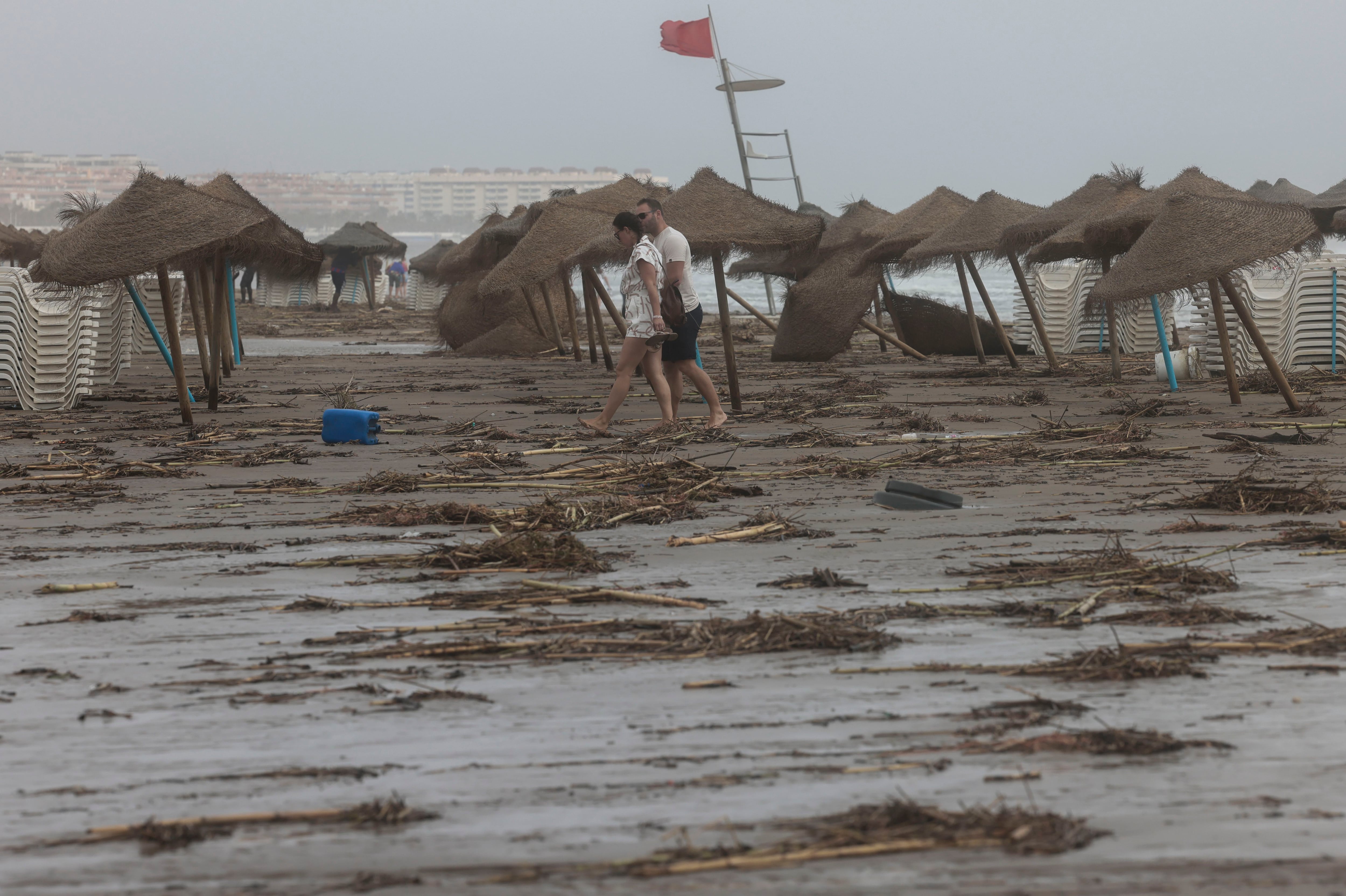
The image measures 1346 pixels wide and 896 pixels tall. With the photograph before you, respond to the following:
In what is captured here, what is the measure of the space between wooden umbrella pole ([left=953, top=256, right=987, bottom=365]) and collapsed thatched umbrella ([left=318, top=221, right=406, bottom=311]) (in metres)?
22.3

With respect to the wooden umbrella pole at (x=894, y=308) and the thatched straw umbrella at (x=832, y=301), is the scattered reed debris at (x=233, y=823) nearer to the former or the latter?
the thatched straw umbrella at (x=832, y=301)

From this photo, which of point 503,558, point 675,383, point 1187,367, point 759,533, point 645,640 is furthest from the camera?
point 1187,367

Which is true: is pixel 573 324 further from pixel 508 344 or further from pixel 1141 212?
pixel 1141 212

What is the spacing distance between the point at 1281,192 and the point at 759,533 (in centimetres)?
1953

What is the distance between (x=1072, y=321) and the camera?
21.4 m

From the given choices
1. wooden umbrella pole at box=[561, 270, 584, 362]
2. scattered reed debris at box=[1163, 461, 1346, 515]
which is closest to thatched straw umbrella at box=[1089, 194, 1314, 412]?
scattered reed debris at box=[1163, 461, 1346, 515]

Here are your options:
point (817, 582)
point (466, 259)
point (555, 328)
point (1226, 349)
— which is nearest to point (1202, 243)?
point (1226, 349)

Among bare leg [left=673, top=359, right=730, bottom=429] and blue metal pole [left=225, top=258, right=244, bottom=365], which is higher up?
blue metal pole [left=225, top=258, right=244, bottom=365]

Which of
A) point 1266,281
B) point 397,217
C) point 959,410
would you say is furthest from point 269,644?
point 397,217

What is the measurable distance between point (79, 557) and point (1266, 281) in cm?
1340

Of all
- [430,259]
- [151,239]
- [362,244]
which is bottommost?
[151,239]

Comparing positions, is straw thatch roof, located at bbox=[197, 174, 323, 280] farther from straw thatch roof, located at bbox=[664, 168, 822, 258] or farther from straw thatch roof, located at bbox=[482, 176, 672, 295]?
straw thatch roof, located at bbox=[664, 168, 822, 258]

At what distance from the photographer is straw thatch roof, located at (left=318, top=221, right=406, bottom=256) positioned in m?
37.6

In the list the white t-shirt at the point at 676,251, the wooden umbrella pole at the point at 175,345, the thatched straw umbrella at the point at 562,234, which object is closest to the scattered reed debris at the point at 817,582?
the white t-shirt at the point at 676,251
